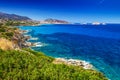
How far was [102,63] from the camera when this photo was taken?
204 ft

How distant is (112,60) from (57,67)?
4023 cm

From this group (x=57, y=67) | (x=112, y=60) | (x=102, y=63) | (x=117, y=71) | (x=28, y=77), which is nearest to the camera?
(x=28, y=77)

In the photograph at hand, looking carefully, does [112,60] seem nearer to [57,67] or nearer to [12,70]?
[57,67]

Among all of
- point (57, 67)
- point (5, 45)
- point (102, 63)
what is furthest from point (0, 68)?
point (102, 63)

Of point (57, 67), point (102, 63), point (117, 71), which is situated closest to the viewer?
point (57, 67)

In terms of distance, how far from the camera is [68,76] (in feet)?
88.8

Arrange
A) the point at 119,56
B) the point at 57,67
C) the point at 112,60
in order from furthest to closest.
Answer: the point at 119,56 → the point at 112,60 → the point at 57,67

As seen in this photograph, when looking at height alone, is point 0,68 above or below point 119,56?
above

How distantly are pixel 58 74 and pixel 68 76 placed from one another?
1.40 metres

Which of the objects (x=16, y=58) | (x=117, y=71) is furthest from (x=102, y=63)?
(x=16, y=58)

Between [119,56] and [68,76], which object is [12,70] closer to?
[68,76]

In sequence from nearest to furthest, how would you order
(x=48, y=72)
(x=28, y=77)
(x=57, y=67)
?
(x=28, y=77)
(x=48, y=72)
(x=57, y=67)

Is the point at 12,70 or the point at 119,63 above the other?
the point at 12,70

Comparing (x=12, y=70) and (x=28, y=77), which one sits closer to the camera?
(x=28, y=77)
